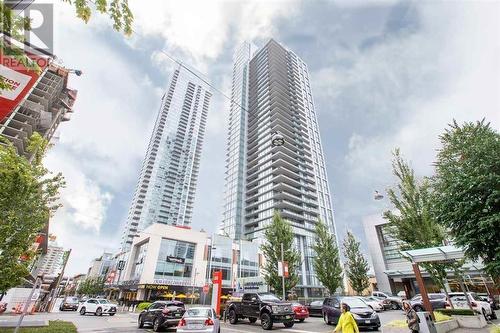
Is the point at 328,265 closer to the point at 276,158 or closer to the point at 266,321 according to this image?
the point at 266,321

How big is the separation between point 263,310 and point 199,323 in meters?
4.99

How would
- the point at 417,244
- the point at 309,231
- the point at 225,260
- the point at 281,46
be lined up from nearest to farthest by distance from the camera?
1. the point at 417,244
2. the point at 225,260
3. the point at 309,231
4. the point at 281,46

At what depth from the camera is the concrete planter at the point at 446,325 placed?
9.72 m

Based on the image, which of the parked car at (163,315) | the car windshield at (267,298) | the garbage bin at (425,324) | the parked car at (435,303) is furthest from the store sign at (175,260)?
the garbage bin at (425,324)

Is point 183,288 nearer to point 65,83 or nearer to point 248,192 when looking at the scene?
point 248,192

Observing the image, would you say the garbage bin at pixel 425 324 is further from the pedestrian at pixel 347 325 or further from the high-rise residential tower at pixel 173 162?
the high-rise residential tower at pixel 173 162

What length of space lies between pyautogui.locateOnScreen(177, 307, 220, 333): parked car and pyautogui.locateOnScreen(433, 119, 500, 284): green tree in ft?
33.0

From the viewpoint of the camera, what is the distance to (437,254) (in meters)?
12.0

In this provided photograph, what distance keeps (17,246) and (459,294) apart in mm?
27220

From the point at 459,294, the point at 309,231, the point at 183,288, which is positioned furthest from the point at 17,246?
the point at 309,231

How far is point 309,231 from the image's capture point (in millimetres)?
71438

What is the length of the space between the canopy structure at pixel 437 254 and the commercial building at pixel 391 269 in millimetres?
21501

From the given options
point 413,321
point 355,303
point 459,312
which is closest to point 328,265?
point 355,303

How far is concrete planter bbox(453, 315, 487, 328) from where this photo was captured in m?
11.2
